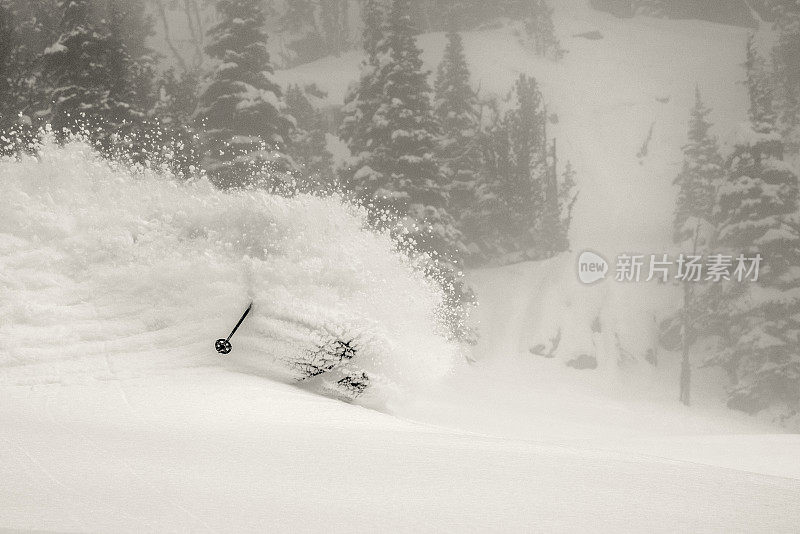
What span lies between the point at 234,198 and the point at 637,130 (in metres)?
42.9

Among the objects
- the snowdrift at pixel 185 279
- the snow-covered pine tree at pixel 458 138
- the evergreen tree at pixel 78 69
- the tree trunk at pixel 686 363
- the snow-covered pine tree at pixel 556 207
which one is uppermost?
the evergreen tree at pixel 78 69

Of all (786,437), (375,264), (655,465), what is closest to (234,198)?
(375,264)

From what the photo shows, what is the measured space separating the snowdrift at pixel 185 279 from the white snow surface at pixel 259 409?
0.03 metres

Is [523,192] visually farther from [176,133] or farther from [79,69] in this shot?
[79,69]

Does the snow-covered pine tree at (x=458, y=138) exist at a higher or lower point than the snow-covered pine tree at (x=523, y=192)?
higher

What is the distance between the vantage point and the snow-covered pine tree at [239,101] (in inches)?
827

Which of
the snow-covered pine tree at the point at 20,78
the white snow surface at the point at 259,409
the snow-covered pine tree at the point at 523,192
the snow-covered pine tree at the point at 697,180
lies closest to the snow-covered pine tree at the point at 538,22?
the snow-covered pine tree at the point at 697,180

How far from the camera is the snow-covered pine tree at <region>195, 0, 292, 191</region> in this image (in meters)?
21.0

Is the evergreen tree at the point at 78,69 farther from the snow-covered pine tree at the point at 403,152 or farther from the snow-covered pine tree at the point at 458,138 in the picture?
the snow-covered pine tree at the point at 458,138

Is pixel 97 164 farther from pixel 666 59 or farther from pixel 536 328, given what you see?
pixel 666 59

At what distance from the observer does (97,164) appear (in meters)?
9.27

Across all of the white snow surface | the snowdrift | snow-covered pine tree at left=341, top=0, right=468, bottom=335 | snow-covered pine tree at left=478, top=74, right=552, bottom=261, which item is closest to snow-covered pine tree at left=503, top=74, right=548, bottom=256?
snow-covered pine tree at left=478, top=74, right=552, bottom=261
